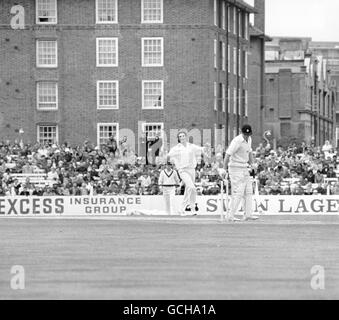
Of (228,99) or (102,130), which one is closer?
(102,130)

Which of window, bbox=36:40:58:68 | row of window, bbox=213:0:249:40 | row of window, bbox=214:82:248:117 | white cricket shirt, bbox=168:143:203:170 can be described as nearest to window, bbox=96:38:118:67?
window, bbox=36:40:58:68

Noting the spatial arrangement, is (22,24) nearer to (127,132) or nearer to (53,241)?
(127,132)

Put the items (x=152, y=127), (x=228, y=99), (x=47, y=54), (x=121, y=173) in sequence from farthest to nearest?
(x=228, y=99)
(x=152, y=127)
(x=47, y=54)
(x=121, y=173)


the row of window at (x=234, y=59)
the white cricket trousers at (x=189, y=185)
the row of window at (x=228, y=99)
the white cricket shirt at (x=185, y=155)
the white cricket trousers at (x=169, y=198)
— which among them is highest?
the row of window at (x=234, y=59)

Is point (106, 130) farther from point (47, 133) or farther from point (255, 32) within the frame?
point (255, 32)

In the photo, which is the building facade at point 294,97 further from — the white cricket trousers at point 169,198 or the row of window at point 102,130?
the white cricket trousers at point 169,198

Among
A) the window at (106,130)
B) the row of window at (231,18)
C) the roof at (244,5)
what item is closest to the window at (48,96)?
the window at (106,130)

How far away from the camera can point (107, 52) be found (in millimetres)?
73938

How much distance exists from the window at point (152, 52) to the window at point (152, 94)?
1135 millimetres

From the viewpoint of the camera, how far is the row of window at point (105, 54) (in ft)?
242

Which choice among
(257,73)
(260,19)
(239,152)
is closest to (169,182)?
(239,152)

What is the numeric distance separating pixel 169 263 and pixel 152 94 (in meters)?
61.7

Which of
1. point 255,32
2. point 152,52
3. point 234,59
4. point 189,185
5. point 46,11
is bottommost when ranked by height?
point 189,185

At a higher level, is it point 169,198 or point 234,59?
point 234,59
